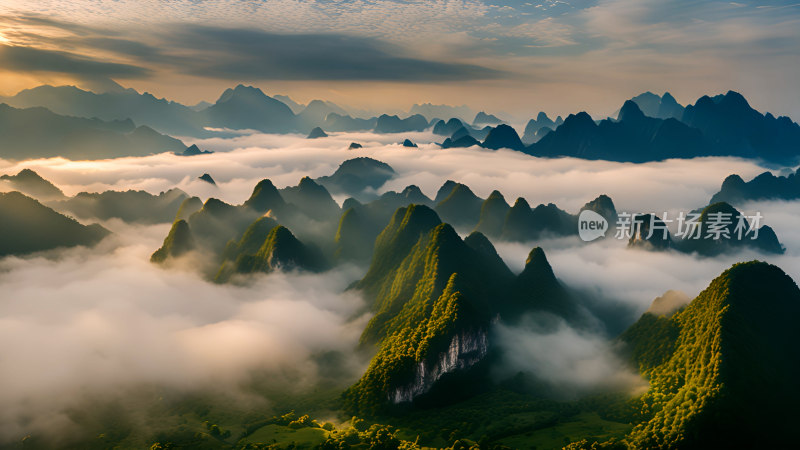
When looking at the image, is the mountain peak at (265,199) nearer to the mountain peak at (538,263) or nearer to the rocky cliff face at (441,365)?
the mountain peak at (538,263)

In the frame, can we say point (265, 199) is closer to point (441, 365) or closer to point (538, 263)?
point (538, 263)

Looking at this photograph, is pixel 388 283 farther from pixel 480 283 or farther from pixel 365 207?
pixel 365 207

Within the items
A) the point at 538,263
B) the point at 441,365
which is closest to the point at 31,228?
the point at 441,365

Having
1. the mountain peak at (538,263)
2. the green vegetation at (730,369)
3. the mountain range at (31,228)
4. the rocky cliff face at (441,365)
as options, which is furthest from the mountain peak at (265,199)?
the green vegetation at (730,369)

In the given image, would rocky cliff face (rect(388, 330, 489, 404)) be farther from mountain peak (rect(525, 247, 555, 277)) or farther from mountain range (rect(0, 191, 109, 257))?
mountain range (rect(0, 191, 109, 257))

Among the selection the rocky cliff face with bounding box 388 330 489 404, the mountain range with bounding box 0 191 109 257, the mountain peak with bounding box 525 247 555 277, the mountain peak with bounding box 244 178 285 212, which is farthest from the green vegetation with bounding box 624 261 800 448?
the mountain range with bounding box 0 191 109 257

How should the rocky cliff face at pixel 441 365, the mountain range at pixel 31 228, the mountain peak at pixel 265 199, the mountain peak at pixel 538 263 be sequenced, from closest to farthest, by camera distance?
1. the rocky cliff face at pixel 441 365
2. the mountain peak at pixel 538 263
3. the mountain range at pixel 31 228
4. the mountain peak at pixel 265 199

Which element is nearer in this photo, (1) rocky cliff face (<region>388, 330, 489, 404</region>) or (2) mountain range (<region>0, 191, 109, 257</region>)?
(1) rocky cliff face (<region>388, 330, 489, 404</region>)

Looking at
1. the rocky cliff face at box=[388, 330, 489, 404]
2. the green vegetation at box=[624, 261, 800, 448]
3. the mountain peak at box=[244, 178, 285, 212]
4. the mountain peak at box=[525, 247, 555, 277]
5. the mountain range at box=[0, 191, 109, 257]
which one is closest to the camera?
the green vegetation at box=[624, 261, 800, 448]

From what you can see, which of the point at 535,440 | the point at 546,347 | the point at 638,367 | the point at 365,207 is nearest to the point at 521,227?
the point at 365,207
